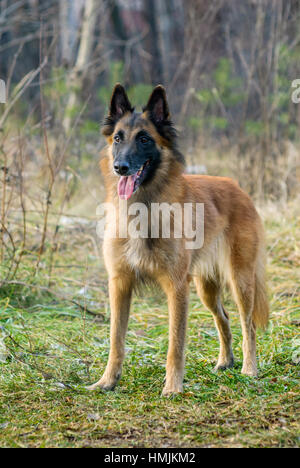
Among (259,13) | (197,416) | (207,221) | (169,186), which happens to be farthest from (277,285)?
(259,13)

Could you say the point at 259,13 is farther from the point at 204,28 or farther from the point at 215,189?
the point at 215,189

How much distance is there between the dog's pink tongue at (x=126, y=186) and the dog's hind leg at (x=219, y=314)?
3.71ft

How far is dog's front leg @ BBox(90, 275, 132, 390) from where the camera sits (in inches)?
147

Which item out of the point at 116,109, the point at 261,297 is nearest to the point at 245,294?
the point at 261,297

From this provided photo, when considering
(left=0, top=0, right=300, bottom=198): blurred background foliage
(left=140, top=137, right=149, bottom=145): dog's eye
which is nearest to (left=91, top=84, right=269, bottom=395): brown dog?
(left=140, top=137, right=149, bottom=145): dog's eye

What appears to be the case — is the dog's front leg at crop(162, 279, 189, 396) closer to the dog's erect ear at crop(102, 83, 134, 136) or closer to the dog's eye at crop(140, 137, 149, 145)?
the dog's eye at crop(140, 137, 149, 145)

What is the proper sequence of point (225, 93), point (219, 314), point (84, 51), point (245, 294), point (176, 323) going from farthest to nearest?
point (84, 51)
point (225, 93)
point (219, 314)
point (245, 294)
point (176, 323)

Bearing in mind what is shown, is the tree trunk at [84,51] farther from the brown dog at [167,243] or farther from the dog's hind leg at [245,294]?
the dog's hind leg at [245,294]

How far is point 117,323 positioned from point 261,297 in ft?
4.24

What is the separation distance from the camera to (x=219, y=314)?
4.37 m

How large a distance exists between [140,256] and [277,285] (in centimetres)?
252

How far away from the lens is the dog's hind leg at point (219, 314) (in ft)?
14.0

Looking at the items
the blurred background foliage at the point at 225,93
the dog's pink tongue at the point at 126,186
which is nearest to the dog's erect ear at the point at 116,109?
the dog's pink tongue at the point at 126,186

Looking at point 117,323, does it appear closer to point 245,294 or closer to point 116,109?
point 245,294
